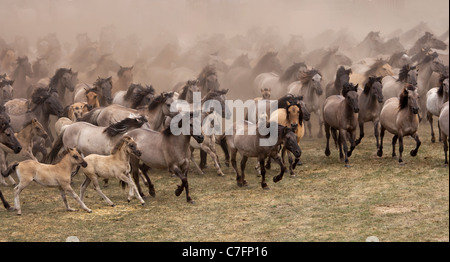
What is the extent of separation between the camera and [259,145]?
11234 millimetres

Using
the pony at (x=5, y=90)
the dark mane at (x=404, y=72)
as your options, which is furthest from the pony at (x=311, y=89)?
the pony at (x=5, y=90)

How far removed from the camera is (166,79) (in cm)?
2733

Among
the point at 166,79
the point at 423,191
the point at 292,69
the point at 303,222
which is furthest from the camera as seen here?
the point at 166,79

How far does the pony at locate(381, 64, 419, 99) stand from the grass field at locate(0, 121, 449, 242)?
3.80m

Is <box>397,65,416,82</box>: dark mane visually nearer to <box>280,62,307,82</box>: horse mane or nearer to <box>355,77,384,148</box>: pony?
<box>355,77,384,148</box>: pony

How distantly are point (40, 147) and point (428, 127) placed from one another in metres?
10.9

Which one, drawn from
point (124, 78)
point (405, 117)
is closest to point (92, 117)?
point (405, 117)

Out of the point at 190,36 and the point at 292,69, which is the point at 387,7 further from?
the point at 292,69

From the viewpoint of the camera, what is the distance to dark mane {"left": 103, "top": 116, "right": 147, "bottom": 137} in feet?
37.8

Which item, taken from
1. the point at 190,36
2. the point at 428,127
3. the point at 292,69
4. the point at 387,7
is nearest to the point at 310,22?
the point at 387,7

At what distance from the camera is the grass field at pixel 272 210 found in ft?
27.7

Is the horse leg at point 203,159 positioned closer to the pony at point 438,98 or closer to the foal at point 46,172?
the foal at point 46,172

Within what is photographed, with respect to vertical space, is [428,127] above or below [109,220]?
above

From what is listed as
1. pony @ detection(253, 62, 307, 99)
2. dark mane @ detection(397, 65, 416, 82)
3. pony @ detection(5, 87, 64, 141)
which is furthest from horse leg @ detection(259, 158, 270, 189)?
pony @ detection(253, 62, 307, 99)
